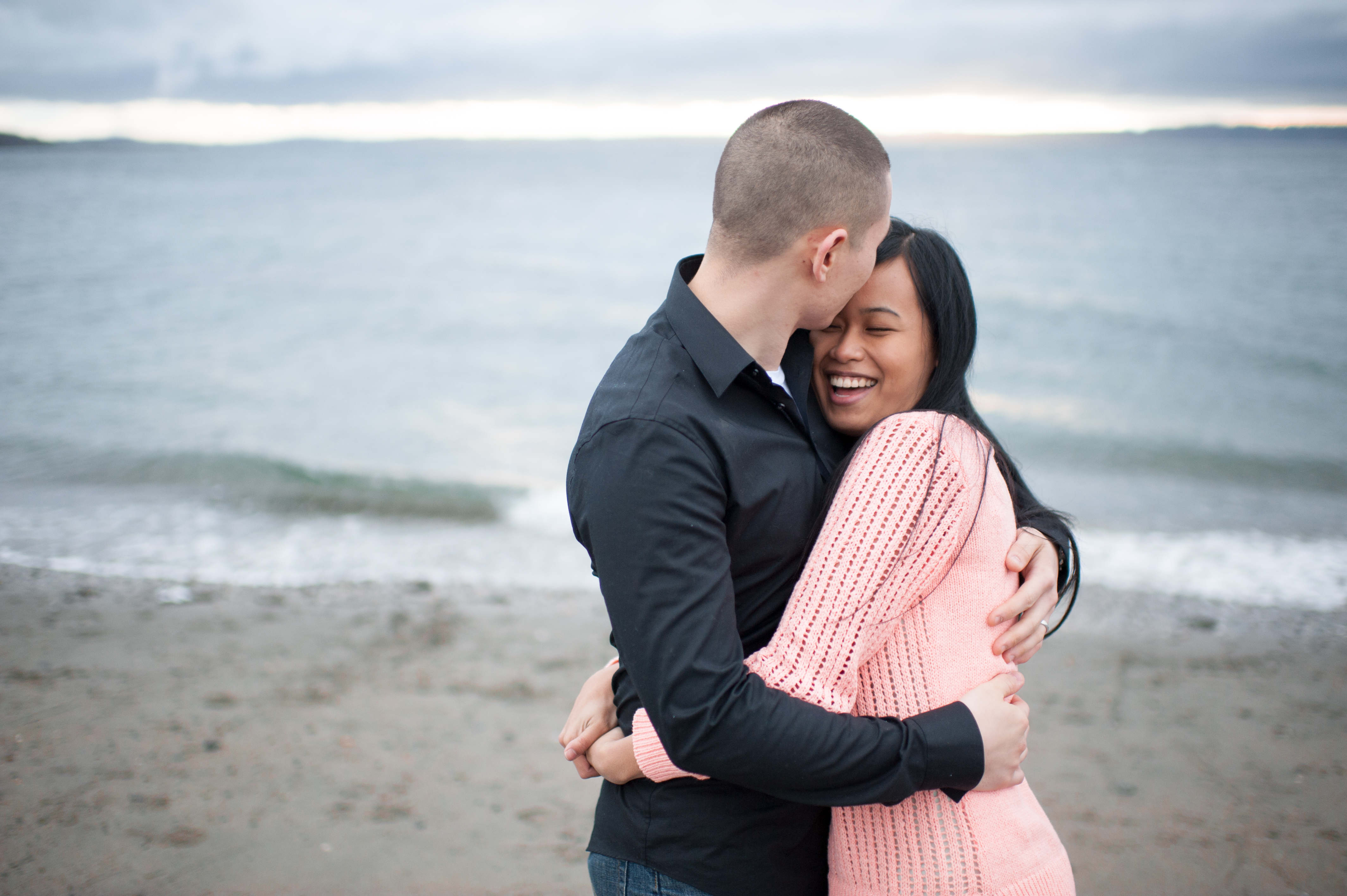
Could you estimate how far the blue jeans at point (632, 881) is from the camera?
1719 millimetres

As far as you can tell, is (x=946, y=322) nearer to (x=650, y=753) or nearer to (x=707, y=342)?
(x=707, y=342)

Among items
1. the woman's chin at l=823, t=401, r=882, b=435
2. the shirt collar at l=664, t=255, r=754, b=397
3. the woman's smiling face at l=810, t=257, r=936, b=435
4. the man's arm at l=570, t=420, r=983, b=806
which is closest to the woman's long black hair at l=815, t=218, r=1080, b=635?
the woman's smiling face at l=810, t=257, r=936, b=435

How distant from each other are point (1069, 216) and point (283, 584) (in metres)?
37.8

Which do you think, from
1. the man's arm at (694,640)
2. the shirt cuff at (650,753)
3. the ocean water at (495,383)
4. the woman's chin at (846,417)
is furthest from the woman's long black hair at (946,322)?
the ocean water at (495,383)

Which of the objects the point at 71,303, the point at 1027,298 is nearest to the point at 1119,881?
the point at 1027,298

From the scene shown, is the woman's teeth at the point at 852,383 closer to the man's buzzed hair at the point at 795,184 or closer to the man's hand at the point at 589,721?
the man's buzzed hair at the point at 795,184

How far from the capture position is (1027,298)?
21.9 m

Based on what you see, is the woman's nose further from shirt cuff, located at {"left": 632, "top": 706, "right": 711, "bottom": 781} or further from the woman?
shirt cuff, located at {"left": 632, "top": 706, "right": 711, "bottom": 781}

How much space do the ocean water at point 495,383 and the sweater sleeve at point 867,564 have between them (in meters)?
4.88

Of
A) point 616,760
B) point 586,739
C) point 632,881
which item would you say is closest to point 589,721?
point 586,739

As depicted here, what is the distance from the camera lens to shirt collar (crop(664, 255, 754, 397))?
1626 millimetres

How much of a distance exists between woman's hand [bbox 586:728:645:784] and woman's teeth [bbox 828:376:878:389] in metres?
0.97

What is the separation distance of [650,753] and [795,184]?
1150mm

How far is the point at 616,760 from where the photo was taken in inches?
70.1
